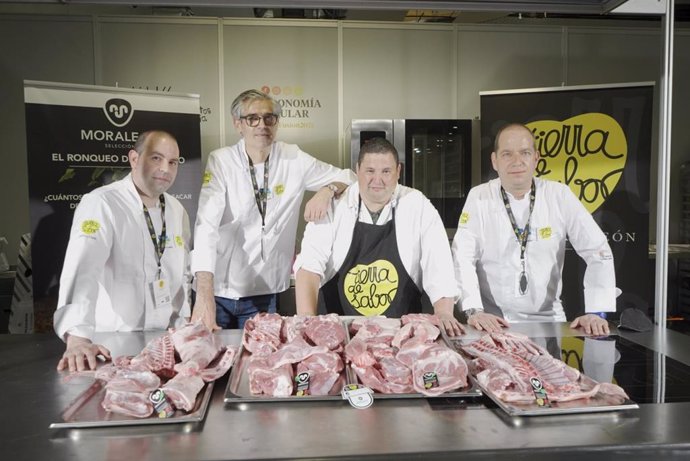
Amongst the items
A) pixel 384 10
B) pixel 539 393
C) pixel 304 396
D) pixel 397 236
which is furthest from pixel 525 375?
pixel 384 10

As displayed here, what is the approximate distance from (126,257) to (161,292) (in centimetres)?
23

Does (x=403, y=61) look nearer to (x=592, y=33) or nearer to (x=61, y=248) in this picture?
(x=592, y=33)

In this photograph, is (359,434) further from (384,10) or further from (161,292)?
(384,10)

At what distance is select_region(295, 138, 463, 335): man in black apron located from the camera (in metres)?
2.51

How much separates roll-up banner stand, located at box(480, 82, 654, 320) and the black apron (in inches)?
64.2

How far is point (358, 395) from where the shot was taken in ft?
3.77

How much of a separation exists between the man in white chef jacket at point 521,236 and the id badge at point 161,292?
4.67ft

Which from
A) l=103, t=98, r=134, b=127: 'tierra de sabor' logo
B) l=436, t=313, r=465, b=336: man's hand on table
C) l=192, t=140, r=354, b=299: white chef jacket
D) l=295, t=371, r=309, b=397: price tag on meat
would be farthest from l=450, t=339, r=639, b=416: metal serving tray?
l=103, t=98, r=134, b=127: 'tierra de sabor' logo

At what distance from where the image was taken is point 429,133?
4160mm

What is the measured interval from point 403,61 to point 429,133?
81 cm

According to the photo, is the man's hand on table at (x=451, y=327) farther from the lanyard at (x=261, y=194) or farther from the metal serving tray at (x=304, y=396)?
the lanyard at (x=261, y=194)

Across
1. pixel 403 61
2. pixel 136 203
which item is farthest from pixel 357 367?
pixel 403 61

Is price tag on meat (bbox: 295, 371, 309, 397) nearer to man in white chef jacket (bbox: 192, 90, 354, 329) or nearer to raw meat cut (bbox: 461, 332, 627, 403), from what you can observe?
raw meat cut (bbox: 461, 332, 627, 403)

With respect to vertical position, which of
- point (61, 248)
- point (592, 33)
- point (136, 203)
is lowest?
point (61, 248)
